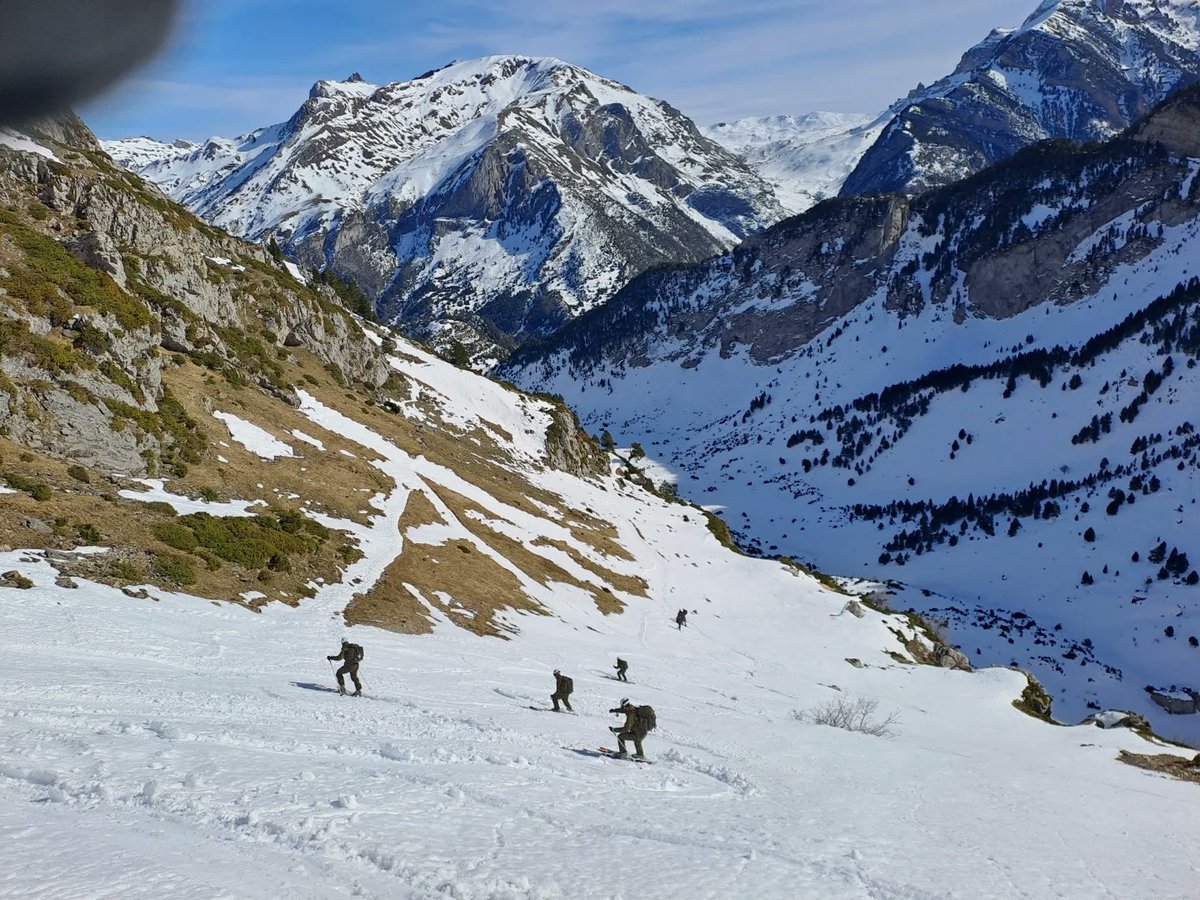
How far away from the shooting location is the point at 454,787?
1545 cm

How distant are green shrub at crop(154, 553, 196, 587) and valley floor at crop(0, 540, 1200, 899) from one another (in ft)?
4.61

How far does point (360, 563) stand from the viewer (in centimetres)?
3894

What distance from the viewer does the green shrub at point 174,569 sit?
94.0 feet

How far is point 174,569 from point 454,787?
18630mm

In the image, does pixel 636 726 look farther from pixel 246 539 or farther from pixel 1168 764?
pixel 1168 764

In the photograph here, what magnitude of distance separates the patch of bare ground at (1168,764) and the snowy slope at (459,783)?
4.75ft

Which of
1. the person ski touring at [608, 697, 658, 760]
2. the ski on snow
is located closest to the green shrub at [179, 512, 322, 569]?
the ski on snow

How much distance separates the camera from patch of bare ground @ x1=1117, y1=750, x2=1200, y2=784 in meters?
36.2

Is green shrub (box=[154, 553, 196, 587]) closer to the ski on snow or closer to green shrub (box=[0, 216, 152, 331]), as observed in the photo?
the ski on snow

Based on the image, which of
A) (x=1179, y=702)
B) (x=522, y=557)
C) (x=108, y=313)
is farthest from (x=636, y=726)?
(x=1179, y=702)

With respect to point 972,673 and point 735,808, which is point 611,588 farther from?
point 735,808

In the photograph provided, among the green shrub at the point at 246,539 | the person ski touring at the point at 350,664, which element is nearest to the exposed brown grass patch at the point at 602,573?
the green shrub at the point at 246,539

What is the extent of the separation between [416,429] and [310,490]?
31307mm

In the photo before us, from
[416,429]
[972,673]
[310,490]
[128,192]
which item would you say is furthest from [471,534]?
[972,673]
